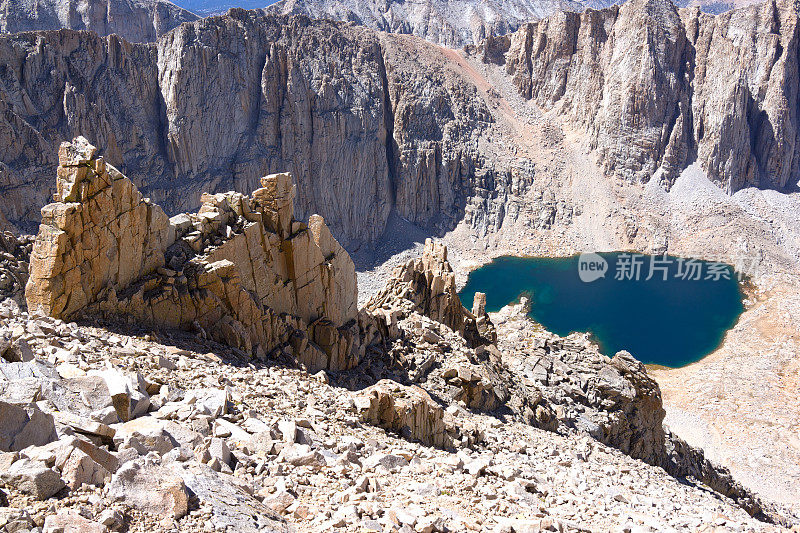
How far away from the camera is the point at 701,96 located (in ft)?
328

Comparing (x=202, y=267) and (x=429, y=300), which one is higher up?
(x=202, y=267)

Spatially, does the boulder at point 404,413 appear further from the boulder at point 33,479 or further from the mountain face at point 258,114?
the mountain face at point 258,114

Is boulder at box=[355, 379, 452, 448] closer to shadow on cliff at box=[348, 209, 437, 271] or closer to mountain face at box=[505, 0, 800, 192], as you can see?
shadow on cliff at box=[348, 209, 437, 271]

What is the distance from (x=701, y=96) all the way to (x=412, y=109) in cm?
5060

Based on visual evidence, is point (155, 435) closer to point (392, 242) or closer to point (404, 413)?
point (404, 413)

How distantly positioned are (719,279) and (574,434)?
6848 centimetres

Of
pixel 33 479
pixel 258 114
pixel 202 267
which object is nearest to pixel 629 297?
pixel 258 114

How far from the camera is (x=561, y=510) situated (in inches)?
462

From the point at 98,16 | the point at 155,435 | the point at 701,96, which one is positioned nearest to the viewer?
the point at 155,435

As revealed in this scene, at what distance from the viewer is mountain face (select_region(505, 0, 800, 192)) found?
9756 centimetres

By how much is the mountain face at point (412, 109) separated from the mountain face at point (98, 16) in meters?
44.1

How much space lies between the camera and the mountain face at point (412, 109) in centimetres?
8544

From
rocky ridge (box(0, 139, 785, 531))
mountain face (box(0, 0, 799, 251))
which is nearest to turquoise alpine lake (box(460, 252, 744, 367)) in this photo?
mountain face (box(0, 0, 799, 251))

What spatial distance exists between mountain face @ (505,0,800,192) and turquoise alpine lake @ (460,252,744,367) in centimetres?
2256
